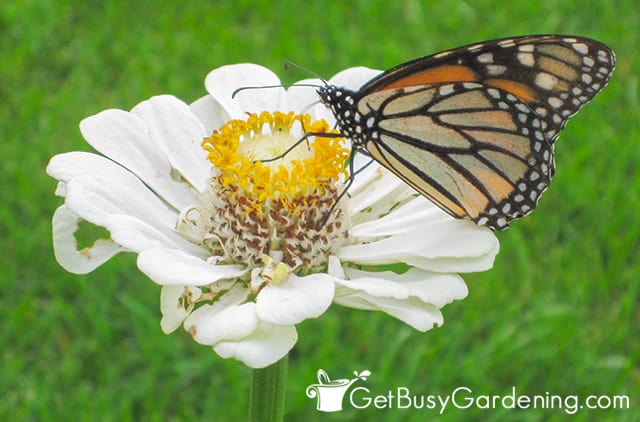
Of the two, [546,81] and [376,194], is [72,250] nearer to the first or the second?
[376,194]

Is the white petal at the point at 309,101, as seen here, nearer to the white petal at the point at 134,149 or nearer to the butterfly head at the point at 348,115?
the butterfly head at the point at 348,115

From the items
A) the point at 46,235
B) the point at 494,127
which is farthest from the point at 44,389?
the point at 494,127

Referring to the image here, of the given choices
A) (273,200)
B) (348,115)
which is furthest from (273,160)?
(348,115)

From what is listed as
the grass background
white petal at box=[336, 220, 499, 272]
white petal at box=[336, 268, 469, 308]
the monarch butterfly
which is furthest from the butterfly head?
the grass background

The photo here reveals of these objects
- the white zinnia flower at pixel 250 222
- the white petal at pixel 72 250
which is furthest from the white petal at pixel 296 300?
the white petal at pixel 72 250

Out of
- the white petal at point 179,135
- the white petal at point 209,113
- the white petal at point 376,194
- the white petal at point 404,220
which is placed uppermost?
the white petal at point 209,113

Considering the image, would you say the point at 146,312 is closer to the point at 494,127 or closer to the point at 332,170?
the point at 332,170

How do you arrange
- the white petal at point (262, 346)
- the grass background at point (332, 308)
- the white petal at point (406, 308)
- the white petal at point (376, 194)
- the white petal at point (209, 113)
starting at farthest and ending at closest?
the grass background at point (332, 308)
the white petal at point (209, 113)
the white petal at point (376, 194)
the white petal at point (406, 308)
the white petal at point (262, 346)
